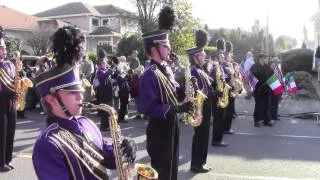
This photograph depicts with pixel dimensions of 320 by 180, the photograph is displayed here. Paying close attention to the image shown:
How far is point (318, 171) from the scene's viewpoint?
812 cm

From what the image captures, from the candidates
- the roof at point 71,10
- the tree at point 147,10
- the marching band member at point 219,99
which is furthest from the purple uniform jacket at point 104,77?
the roof at point 71,10

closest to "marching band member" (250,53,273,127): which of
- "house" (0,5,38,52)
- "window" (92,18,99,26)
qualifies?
"house" (0,5,38,52)

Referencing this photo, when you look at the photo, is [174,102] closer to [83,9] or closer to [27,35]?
[27,35]

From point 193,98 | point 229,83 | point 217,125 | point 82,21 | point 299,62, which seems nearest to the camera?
point 193,98

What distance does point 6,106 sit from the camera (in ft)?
26.1

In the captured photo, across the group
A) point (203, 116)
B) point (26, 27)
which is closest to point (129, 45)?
point (26, 27)

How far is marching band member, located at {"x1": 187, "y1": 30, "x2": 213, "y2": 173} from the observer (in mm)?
7836

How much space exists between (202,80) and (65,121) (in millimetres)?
5280

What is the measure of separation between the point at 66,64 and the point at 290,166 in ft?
20.6

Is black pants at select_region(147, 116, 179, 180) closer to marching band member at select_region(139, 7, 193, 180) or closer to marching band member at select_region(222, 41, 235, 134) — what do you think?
marching band member at select_region(139, 7, 193, 180)

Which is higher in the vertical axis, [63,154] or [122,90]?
[63,154]

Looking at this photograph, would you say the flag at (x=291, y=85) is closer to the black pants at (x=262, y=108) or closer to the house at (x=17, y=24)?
the black pants at (x=262, y=108)

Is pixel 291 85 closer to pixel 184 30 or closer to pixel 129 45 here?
pixel 184 30

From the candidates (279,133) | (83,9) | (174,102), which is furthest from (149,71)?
(83,9)
